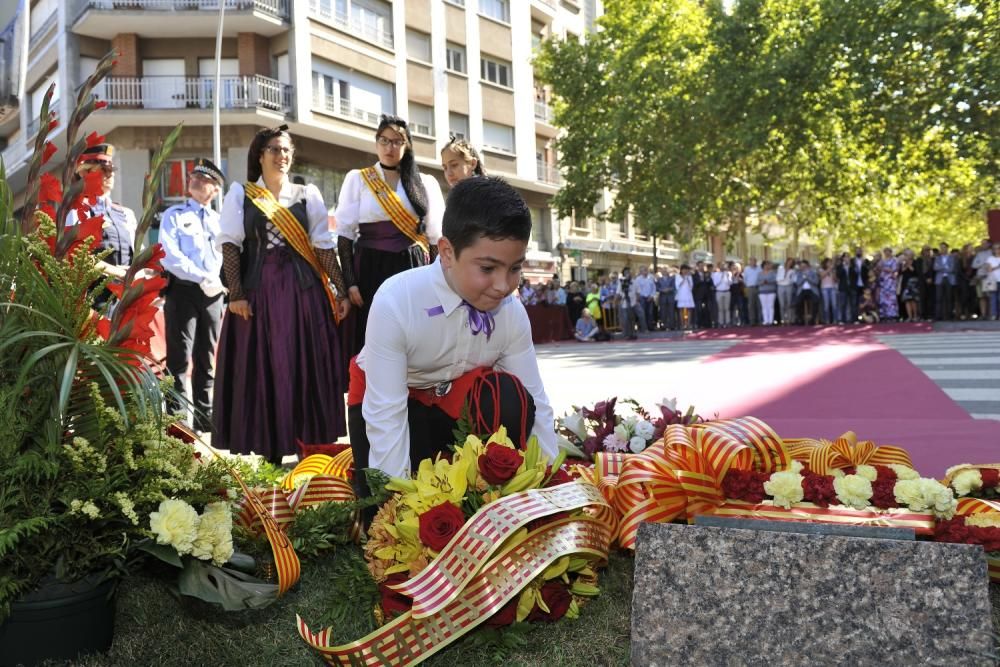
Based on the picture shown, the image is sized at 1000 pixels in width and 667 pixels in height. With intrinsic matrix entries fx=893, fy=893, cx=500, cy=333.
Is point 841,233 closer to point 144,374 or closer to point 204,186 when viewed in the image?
point 204,186

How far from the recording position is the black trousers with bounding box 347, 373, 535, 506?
301cm

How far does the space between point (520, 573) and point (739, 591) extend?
23.9 inches

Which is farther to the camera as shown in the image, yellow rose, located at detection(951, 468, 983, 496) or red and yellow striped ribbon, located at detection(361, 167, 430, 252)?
red and yellow striped ribbon, located at detection(361, 167, 430, 252)

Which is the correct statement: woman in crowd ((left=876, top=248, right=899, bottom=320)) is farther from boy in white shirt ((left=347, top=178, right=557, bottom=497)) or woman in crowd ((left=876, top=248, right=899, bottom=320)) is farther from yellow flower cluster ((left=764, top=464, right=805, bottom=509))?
yellow flower cluster ((left=764, top=464, right=805, bottom=509))

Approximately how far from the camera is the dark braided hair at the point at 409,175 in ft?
17.2

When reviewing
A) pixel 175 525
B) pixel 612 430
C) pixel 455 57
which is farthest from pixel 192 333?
pixel 455 57

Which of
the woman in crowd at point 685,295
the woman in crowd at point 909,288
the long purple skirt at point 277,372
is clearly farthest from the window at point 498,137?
the long purple skirt at point 277,372

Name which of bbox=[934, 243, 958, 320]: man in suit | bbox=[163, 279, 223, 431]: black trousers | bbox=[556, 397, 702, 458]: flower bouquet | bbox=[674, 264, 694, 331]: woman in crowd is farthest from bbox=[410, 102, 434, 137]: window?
bbox=[556, 397, 702, 458]: flower bouquet

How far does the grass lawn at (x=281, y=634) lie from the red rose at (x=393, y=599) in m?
0.14

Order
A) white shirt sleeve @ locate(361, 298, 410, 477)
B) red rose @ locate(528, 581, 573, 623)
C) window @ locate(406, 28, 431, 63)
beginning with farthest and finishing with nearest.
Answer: window @ locate(406, 28, 431, 63) < white shirt sleeve @ locate(361, 298, 410, 477) < red rose @ locate(528, 581, 573, 623)

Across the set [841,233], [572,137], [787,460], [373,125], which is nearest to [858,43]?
[572,137]

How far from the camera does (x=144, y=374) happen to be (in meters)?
2.43

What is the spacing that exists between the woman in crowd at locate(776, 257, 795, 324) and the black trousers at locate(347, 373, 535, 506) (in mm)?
19869

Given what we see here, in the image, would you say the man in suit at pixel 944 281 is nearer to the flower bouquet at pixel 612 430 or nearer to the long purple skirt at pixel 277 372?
the flower bouquet at pixel 612 430
